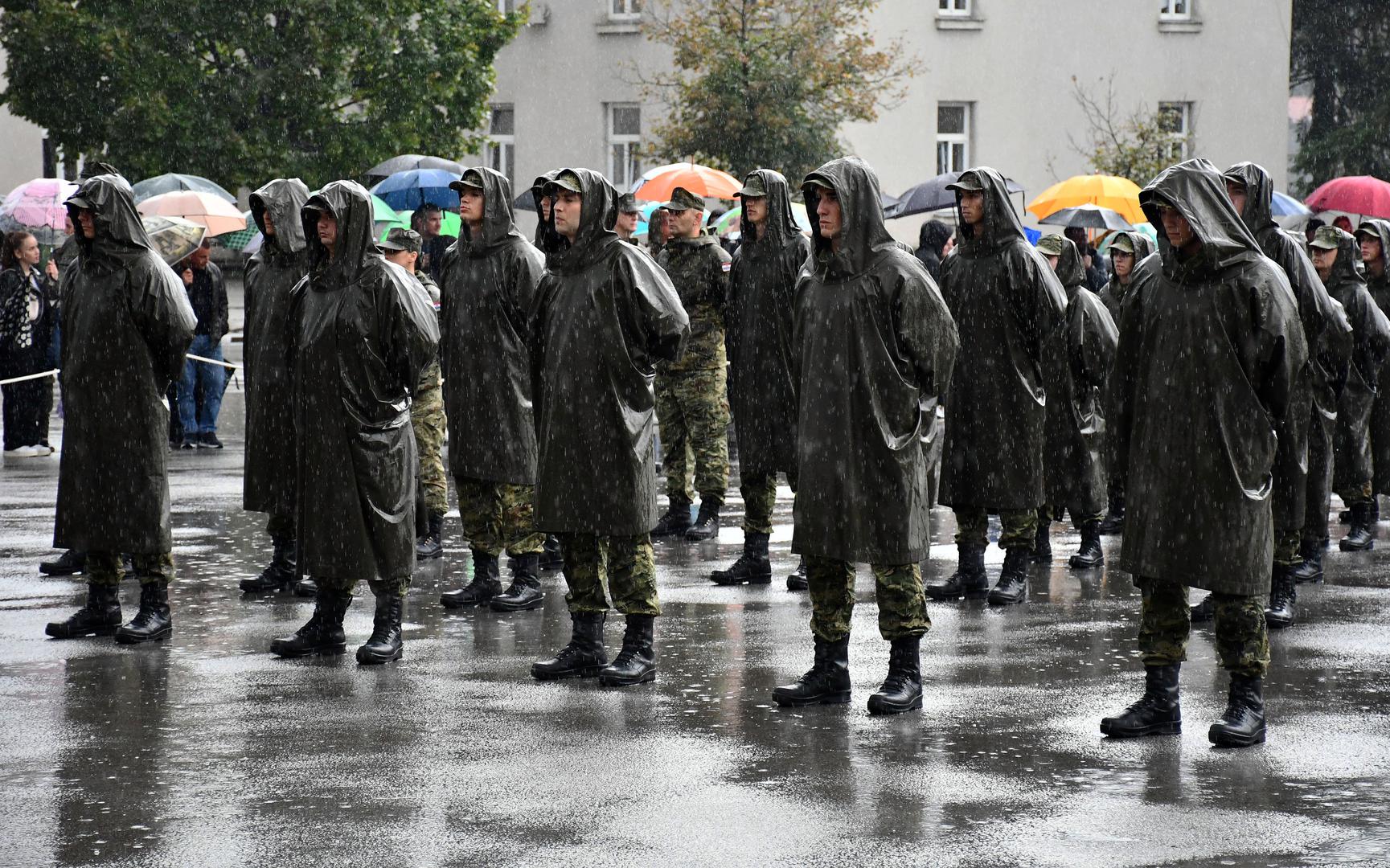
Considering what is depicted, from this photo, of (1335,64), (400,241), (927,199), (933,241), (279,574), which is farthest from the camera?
(1335,64)

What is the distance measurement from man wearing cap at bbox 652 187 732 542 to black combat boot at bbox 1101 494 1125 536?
8.53 feet

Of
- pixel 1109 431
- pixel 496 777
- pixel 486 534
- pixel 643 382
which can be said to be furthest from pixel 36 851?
→ pixel 486 534

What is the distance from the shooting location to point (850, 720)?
7883 mm

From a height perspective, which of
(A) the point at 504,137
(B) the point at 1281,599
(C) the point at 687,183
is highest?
(A) the point at 504,137

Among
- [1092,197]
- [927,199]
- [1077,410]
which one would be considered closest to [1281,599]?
[1077,410]

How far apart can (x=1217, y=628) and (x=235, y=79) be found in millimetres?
26564

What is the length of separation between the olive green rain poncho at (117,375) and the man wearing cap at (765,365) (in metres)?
3.34

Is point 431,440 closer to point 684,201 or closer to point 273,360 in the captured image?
point 273,360

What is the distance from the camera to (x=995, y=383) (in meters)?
10.8

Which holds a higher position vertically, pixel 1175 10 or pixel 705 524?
pixel 1175 10

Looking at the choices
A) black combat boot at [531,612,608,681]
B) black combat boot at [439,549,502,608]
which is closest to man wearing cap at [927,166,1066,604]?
black combat boot at [439,549,502,608]

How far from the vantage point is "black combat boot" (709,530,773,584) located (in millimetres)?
11539

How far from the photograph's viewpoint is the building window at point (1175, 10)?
39.2 m

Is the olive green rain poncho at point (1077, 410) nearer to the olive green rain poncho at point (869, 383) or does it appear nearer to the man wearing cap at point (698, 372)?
the man wearing cap at point (698, 372)
